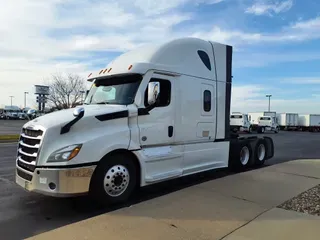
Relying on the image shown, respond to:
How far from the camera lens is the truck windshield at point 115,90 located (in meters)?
6.06

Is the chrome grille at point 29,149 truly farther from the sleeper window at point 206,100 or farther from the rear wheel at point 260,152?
the rear wheel at point 260,152

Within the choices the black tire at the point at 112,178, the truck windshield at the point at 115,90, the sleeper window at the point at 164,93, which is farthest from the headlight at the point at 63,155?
the sleeper window at the point at 164,93

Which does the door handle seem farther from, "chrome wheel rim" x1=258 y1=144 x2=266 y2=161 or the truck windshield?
"chrome wheel rim" x1=258 y1=144 x2=266 y2=161

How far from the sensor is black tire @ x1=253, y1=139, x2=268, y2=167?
10316mm

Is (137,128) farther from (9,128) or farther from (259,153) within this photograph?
(9,128)

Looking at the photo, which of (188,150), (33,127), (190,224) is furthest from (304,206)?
(33,127)

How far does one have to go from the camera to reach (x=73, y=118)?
5.21 metres

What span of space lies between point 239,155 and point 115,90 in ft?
15.7

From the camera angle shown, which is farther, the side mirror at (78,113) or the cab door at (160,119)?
the cab door at (160,119)

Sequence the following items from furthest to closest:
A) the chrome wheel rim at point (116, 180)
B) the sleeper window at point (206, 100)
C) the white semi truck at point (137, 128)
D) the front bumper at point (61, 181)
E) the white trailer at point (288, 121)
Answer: the white trailer at point (288, 121) → the sleeper window at point (206, 100) → the chrome wheel rim at point (116, 180) → the white semi truck at point (137, 128) → the front bumper at point (61, 181)

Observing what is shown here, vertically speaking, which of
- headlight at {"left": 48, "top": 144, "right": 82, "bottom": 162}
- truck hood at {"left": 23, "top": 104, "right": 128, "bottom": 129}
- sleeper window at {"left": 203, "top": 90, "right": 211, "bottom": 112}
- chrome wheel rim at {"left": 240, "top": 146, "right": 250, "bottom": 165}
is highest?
sleeper window at {"left": 203, "top": 90, "right": 211, "bottom": 112}

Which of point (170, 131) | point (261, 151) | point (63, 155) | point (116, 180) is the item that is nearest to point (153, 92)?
point (170, 131)

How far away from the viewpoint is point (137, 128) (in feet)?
19.5

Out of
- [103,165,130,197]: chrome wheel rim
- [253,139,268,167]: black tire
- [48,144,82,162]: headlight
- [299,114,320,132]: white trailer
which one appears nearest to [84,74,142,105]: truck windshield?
[103,165,130,197]: chrome wheel rim
